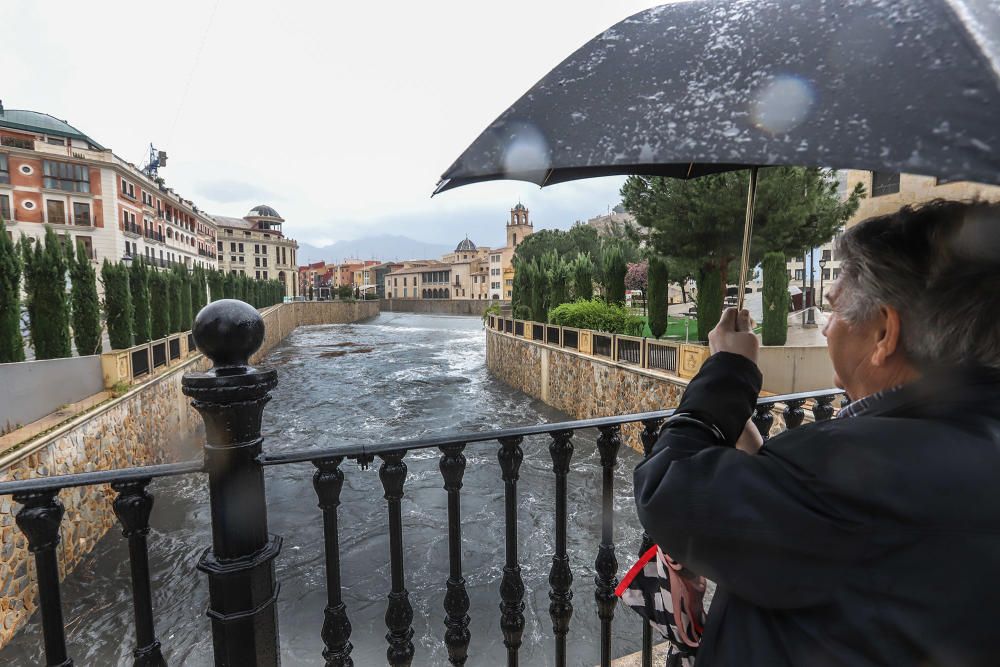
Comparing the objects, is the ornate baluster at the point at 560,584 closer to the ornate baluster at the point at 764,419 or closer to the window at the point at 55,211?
the ornate baluster at the point at 764,419

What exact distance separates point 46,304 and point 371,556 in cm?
876

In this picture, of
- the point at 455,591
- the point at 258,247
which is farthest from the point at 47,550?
the point at 258,247

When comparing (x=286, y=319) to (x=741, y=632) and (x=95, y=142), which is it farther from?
(x=741, y=632)

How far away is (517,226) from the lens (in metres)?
75.1

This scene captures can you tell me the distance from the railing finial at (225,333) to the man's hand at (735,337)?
1188 mm

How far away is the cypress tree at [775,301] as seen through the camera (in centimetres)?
1295

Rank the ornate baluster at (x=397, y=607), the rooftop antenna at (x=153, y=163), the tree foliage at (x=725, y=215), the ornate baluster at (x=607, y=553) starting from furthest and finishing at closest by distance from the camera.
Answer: the rooftop antenna at (x=153, y=163)
the tree foliage at (x=725, y=215)
the ornate baluster at (x=607, y=553)
the ornate baluster at (x=397, y=607)

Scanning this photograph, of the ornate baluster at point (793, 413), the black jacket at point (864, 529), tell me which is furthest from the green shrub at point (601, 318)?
the black jacket at point (864, 529)

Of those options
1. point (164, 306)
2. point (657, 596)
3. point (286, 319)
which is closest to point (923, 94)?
point (657, 596)

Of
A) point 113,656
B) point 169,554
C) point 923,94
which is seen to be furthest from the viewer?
point 169,554

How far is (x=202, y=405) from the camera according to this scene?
1.29 m

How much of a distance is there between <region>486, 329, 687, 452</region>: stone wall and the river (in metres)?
0.86

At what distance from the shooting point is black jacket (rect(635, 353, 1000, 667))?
2.29 feet

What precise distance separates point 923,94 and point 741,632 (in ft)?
3.12
